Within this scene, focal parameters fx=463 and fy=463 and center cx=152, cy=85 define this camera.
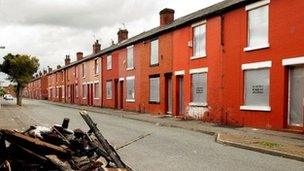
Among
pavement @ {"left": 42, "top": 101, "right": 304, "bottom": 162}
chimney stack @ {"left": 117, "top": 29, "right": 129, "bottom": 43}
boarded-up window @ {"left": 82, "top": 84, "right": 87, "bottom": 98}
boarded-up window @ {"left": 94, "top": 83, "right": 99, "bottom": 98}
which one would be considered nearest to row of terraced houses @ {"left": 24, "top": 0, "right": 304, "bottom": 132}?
pavement @ {"left": 42, "top": 101, "right": 304, "bottom": 162}

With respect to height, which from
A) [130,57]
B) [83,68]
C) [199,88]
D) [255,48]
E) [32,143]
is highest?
[130,57]

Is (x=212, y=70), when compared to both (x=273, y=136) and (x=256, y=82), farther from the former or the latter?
(x=273, y=136)

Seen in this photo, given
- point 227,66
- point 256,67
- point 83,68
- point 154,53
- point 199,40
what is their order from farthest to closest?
point 83,68 < point 154,53 < point 199,40 < point 227,66 < point 256,67

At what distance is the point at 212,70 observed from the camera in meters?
23.0

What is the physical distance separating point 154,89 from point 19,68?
69.9 feet

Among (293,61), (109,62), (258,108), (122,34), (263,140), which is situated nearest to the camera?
(263,140)

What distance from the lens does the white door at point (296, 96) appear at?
17.1 meters

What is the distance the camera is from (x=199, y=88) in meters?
24.5

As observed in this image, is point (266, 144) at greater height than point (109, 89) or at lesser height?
lesser

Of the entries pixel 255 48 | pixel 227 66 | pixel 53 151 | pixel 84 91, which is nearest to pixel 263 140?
pixel 255 48

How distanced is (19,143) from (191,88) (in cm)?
1948

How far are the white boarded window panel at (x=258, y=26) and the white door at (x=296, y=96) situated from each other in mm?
2019

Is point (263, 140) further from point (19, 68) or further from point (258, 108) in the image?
point (19, 68)

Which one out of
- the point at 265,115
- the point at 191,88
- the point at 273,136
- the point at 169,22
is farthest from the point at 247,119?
the point at 169,22
